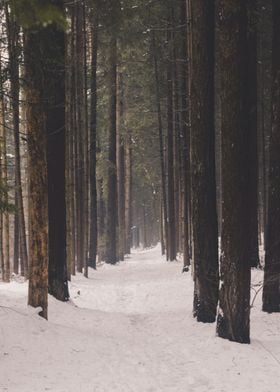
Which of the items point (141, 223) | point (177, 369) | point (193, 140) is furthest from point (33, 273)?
point (141, 223)

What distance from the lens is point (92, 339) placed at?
26.7ft

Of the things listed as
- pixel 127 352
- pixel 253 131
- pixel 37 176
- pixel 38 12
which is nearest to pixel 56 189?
pixel 37 176

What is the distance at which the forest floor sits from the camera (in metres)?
6.20

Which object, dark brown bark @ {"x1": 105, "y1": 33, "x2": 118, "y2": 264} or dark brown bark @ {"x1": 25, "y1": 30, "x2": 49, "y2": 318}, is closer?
dark brown bark @ {"x1": 25, "y1": 30, "x2": 49, "y2": 318}

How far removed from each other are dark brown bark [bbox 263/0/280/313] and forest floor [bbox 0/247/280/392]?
1.35 feet

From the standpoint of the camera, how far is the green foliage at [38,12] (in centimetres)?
348

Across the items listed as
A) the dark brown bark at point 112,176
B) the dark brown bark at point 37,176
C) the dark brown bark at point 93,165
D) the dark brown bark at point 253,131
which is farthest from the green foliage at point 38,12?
the dark brown bark at point 112,176

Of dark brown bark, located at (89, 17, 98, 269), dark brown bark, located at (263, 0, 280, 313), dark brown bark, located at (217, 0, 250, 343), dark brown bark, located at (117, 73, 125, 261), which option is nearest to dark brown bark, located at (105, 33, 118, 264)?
dark brown bark, located at (89, 17, 98, 269)

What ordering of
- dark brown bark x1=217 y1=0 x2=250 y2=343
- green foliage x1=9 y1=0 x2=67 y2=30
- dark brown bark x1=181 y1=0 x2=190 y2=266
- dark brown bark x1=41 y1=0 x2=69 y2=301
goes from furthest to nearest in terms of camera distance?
dark brown bark x1=181 y1=0 x2=190 y2=266
dark brown bark x1=41 y1=0 x2=69 y2=301
dark brown bark x1=217 y1=0 x2=250 y2=343
green foliage x1=9 y1=0 x2=67 y2=30

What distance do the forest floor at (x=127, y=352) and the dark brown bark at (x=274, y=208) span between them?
0.41m

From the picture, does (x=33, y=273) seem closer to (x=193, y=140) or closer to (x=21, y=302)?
(x=21, y=302)

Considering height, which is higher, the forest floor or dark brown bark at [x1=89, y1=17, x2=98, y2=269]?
dark brown bark at [x1=89, y1=17, x2=98, y2=269]

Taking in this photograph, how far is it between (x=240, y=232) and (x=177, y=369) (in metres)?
2.22

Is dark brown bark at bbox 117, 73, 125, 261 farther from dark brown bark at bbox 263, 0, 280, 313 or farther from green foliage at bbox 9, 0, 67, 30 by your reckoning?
green foliage at bbox 9, 0, 67, 30
